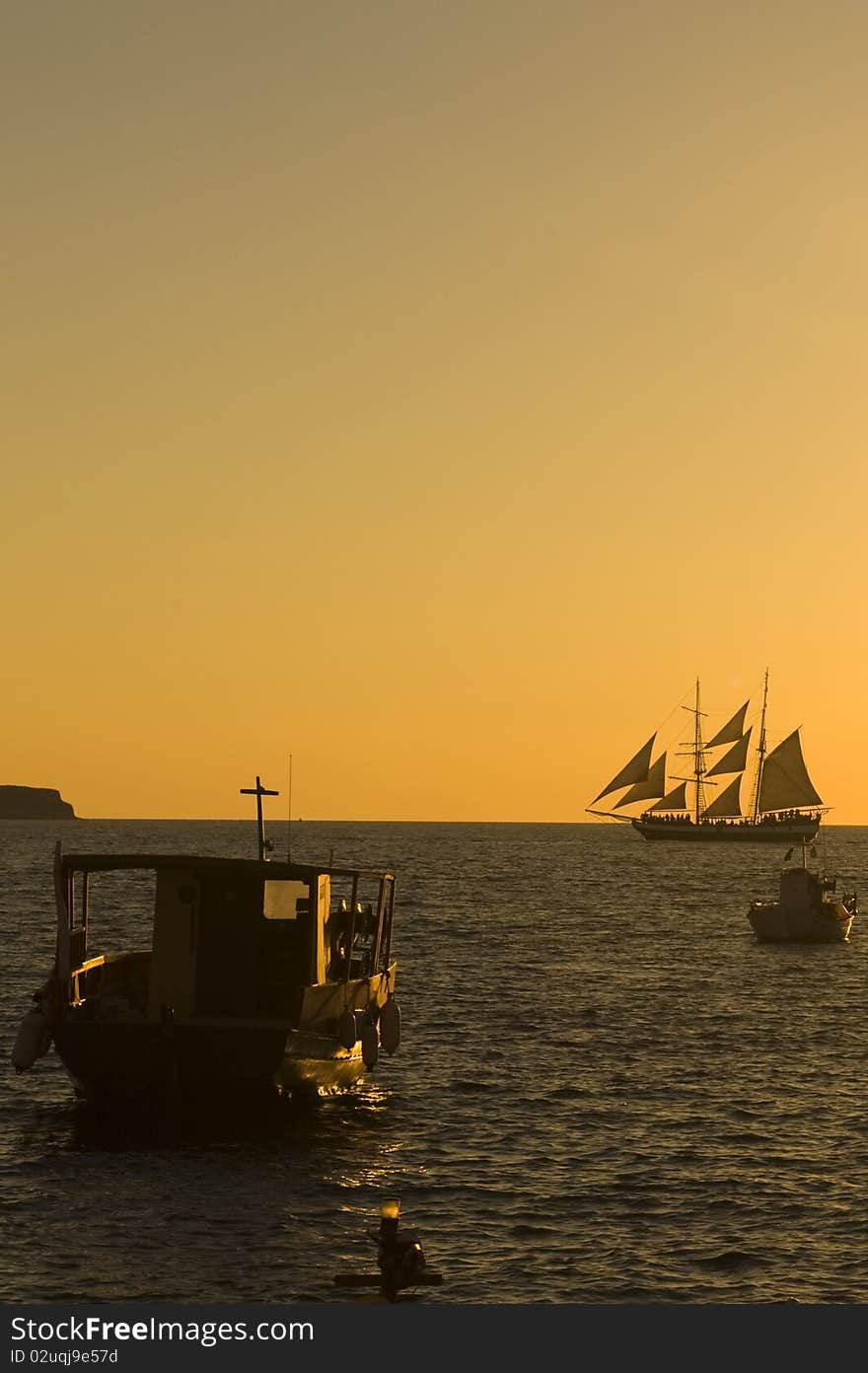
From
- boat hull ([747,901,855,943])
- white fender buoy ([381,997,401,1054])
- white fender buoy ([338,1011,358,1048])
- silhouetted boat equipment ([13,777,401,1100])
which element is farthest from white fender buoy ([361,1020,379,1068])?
boat hull ([747,901,855,943])

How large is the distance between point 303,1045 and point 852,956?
52.1 metres

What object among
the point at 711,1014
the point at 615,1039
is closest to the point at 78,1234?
the point at 615,1039

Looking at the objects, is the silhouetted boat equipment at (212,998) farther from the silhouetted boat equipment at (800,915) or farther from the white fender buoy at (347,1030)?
the silhouetted boat equipment at (800,915)

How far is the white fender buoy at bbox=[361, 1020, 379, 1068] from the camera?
36.0 metres

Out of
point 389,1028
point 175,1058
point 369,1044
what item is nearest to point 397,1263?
point 175,1058

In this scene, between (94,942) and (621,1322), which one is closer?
(621,1322)

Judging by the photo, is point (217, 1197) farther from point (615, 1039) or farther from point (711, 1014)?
point (711, 1014)

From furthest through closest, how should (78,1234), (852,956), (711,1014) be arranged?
(852,956)
(711,1014)
(78,1234)

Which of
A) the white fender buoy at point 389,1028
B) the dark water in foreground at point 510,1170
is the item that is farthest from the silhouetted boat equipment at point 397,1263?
the white fender buoy at point 389,1028

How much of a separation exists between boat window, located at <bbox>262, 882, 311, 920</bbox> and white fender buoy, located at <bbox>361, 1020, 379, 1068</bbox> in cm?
326

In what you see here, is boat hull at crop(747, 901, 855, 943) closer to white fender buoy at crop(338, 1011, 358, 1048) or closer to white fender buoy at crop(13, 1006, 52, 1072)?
white fender buoy at crop(338, 1011, 358, 1048)

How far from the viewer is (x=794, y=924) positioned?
8456cm

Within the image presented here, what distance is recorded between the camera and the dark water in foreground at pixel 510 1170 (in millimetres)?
23625

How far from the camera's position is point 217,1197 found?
1081 inches
